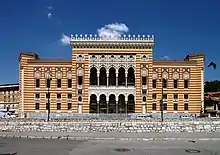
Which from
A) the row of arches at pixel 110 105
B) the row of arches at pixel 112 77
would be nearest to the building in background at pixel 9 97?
the row of arches at pixel 112 77

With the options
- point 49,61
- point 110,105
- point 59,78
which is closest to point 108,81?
point 110,105

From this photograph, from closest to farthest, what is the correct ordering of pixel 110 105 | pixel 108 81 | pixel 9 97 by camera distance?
pixel 108 81
pixel 110 105
pixel 9 97

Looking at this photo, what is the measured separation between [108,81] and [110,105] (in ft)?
15.5

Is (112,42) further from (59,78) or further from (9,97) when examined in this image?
(9,97)

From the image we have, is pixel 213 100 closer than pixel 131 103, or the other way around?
pixel 131 103

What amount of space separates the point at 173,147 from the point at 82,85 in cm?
4050

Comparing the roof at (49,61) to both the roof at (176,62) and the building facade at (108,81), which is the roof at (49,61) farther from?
the roof at (176,62)

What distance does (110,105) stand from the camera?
6556cm

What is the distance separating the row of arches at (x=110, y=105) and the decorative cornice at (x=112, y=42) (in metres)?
9.46

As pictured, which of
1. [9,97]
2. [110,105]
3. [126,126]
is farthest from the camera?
[9,97]

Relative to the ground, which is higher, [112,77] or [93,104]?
[112,77]

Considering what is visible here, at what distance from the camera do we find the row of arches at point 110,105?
213 feet

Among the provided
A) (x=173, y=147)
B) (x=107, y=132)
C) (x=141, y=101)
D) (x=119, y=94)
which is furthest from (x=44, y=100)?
(x=173, y=147)

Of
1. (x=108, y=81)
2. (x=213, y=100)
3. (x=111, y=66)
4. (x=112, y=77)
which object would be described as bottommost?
(x=213, y=100)
